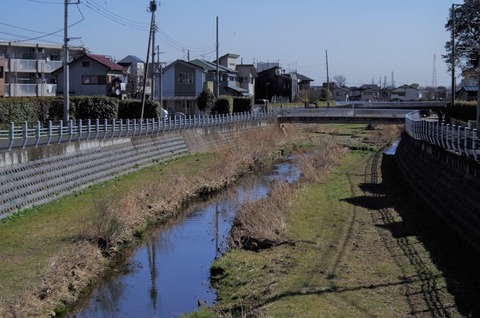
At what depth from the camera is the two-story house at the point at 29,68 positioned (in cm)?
5573

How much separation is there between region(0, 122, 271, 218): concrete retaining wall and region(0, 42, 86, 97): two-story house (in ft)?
48.7

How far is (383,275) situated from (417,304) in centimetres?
219

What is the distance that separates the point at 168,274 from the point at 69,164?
12.9m

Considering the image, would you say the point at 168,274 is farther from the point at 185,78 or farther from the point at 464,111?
the point at 185,78

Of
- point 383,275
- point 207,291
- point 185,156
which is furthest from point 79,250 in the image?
point 185,156

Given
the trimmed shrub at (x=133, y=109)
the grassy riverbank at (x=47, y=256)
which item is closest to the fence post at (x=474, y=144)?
the grassy riverbank at (x=47, y=256)

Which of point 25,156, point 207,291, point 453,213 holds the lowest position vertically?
point 207,291

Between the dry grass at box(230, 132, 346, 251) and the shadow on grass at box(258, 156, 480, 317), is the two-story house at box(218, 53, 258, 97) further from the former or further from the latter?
the dry grass at box(230, 132, 346, 251)

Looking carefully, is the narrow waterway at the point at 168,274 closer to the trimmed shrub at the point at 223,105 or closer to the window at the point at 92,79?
the trimmed shrub at the point at 223,105

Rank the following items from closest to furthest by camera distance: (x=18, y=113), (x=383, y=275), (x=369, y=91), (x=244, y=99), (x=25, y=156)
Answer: (x=383, y=275) → (x=25, y=156) → (x=18, y=113) → (x=244, y=99) → (x=369, y=91)

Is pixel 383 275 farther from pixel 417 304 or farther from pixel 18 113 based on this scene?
pixel 18 113

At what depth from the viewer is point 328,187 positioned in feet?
104

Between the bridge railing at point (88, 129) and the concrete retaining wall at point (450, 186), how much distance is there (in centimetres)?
1663

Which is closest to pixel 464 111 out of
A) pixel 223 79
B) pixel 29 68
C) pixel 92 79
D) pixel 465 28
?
pixel 465 28
